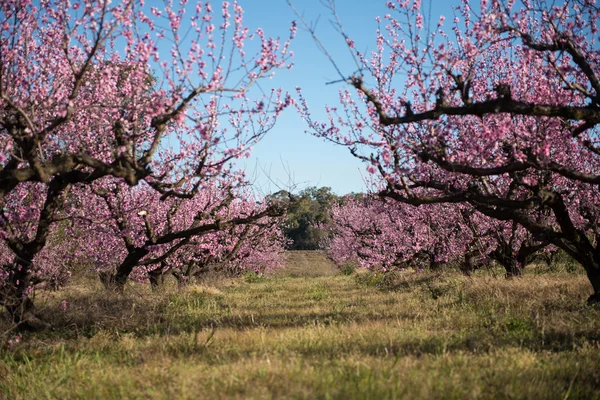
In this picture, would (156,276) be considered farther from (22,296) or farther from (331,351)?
(331,351)

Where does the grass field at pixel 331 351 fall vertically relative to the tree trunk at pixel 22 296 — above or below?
below

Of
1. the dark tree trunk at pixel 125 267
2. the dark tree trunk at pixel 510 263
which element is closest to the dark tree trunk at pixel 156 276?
the dark tree trunk at pixel 125 267

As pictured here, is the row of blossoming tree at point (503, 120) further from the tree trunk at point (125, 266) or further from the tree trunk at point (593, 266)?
the tree trunk at point (125, 266)

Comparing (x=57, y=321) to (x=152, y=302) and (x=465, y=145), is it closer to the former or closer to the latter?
(x=152, y=302)

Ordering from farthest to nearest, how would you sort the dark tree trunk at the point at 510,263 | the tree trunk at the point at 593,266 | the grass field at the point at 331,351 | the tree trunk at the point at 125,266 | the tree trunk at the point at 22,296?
the dark tree trunk at the point at 510,263 < the tree trunk at the point at 125,266 < the tree trunk at the point at 593,266 < the tree trunk at the point at 22,296 < the grass field at the point at 331,351

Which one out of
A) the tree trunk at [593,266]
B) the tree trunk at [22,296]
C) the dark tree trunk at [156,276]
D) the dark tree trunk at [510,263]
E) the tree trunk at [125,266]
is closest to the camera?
the tree trunk at [22,296]

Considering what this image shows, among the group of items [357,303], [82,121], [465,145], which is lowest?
[357,303]

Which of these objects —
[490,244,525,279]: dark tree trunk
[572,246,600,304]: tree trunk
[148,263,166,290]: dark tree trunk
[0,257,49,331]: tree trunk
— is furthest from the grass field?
[148,263,166,290]: dark tree trunk

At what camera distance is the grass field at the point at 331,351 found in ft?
17.5

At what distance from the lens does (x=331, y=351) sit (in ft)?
24.0

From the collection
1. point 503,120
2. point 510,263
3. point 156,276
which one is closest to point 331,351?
point 503,120

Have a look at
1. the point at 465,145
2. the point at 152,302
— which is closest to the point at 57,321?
the point at 152,302

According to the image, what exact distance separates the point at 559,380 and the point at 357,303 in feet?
31.1

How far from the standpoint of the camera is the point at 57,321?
1133cm
